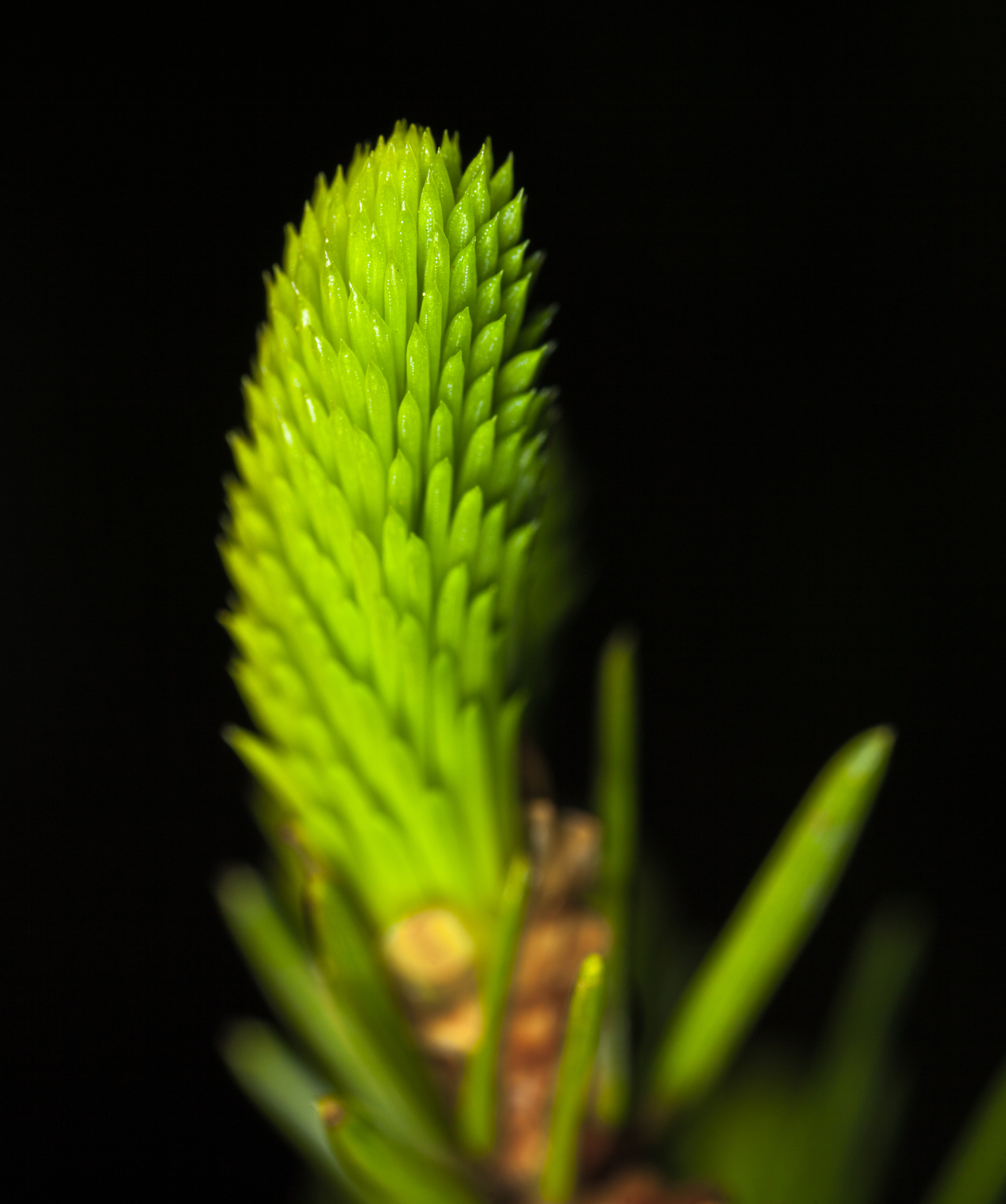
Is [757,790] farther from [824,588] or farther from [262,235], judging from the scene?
[262,235]

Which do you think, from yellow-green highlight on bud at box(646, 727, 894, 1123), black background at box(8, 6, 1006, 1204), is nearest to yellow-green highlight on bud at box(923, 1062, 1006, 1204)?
yellow-green highlight on bud at box(646, 727, 894, 1123)

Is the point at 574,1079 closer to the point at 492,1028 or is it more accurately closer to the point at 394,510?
the point at 492,1028

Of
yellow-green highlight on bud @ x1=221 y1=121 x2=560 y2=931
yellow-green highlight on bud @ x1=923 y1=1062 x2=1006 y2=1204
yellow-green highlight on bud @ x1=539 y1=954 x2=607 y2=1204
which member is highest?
yellow-green highlight on bud @ x1=221 y1=121 x2=560 y2=931

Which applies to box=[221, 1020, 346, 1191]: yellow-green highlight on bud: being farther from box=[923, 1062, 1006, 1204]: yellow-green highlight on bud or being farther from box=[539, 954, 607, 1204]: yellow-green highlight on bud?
box=[923, 1062, 1006, 1204]: yellow-green highlight on bud

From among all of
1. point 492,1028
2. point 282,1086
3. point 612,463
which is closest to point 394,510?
point 492,1028

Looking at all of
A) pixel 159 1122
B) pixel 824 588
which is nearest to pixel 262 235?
pixel 824 588

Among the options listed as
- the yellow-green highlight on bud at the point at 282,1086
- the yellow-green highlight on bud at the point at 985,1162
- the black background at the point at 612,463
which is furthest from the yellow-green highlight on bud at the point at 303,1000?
the black background at the point at 612,463
